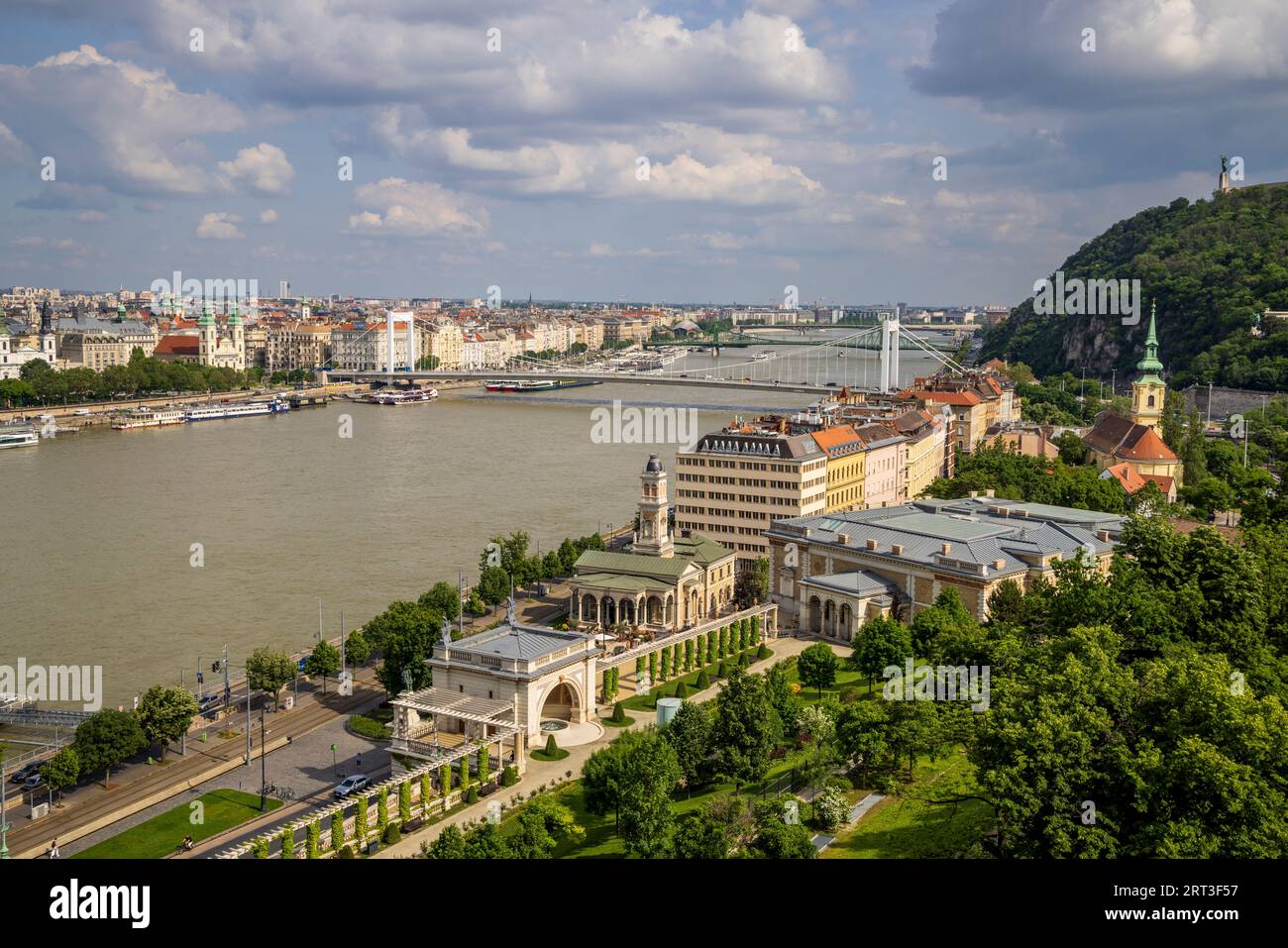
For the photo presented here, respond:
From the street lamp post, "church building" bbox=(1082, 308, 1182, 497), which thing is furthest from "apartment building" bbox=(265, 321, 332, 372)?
the street lamp post

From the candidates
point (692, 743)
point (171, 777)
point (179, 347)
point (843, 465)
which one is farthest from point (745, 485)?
point (179, 347)

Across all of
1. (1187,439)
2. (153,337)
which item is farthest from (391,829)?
(153,337)

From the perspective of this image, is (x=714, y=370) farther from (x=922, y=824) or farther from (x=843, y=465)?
(x=922, y=824)

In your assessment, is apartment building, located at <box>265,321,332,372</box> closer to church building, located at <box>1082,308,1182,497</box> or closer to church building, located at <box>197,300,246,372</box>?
church building, located at <box>197,300,246,372</box>

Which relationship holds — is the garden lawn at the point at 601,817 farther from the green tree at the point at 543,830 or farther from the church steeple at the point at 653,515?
the church steeple at the point at 653,515
